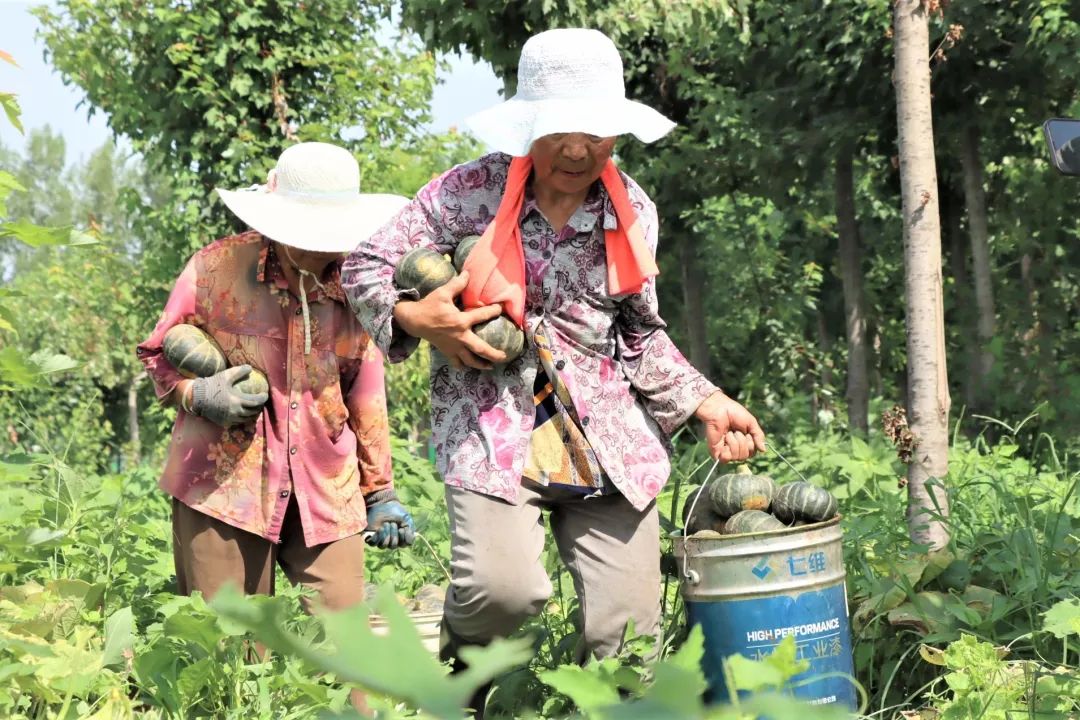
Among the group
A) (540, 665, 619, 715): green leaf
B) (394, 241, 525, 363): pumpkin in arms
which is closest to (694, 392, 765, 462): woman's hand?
(394, 241, 525, 363): pumpkin in arms

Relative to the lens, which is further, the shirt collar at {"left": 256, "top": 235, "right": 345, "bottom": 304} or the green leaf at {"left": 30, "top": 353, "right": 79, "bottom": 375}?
the shirt collar at {"left": 256, "top": 235, "right": 345, "bottom": 304}

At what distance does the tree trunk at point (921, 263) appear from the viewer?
438cm

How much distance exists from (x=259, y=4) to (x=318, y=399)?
5.89m

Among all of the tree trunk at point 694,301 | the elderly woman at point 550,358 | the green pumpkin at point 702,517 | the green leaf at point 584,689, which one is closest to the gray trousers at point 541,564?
the elderly woman at point 550,358

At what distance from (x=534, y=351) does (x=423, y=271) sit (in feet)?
1.11

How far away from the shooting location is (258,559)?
3.81 m

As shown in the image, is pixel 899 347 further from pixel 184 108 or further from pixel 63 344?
pixel 63 344

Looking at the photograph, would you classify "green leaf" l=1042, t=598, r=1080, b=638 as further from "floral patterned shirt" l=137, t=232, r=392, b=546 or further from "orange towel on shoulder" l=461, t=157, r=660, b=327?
"floral patterned shirt" l=137, t=232, r=392, b=546

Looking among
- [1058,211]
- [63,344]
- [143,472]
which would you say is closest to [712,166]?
[1058,211]

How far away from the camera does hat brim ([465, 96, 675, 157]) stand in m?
3.07

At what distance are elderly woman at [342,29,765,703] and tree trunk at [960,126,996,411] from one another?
6512 mm

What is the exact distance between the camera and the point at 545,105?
3.15 metres

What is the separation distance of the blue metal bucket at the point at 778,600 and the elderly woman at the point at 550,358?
0.87ft

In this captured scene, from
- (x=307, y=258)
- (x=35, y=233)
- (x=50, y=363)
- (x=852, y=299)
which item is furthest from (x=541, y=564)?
(x=852, y=299)
